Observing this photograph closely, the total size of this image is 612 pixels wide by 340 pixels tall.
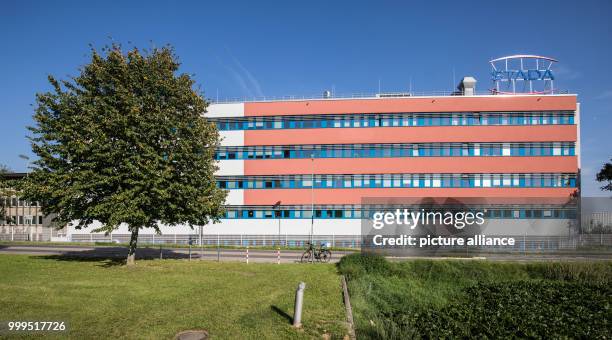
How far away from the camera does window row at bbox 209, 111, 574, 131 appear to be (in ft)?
145

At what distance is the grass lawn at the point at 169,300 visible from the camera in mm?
9922

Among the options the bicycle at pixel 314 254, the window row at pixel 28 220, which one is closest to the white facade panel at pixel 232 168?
the bicycle at pixel 314 254

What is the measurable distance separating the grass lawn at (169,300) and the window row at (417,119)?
26499 millimetres

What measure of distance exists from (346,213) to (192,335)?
35.7 m

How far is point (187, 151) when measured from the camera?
22109 millimetres

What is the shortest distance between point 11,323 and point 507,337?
507 inches

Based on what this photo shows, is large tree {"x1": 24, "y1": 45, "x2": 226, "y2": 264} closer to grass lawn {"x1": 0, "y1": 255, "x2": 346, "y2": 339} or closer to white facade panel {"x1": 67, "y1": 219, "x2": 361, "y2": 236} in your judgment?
grass lawn {"x1": 0, "y1": 255, "x2": 346, "y2": 339}

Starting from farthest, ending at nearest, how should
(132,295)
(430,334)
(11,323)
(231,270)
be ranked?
(231,270) → (132,295) → (430,334) → (11,323)

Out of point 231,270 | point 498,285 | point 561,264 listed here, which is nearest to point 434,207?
point 561,264

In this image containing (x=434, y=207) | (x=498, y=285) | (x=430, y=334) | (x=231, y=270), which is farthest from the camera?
(x=434, y=207)

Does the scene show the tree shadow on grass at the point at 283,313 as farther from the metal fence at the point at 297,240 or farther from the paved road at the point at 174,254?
the metal fence at the point at 297,240

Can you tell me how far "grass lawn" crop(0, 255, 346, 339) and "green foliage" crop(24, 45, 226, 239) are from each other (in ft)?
10.9

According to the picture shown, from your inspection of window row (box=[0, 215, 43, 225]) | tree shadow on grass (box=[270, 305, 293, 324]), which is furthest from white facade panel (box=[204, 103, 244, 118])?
tree shadow on grass (box=[270, 305, 293, 324])

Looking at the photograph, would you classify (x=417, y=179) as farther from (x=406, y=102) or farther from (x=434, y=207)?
(x=406, y=102)
